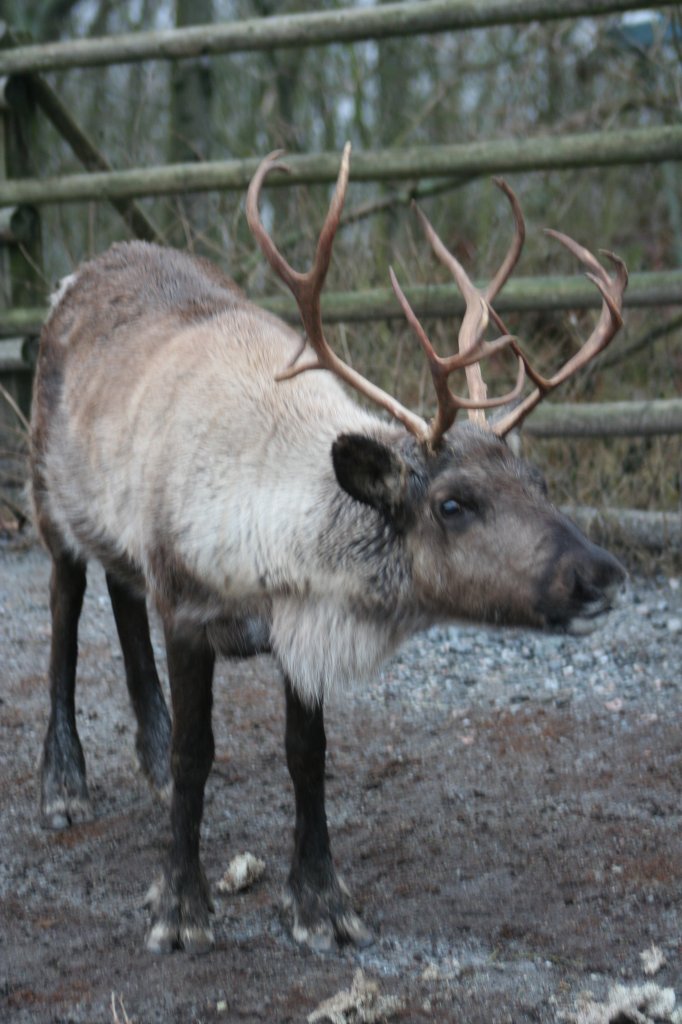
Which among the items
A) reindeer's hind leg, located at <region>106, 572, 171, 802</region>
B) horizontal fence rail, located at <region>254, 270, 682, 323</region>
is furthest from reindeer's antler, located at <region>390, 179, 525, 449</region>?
horizontal fence rail, located at <region>254, 270, 682, 323</region>

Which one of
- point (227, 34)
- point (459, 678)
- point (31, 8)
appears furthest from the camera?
point (31, 8)

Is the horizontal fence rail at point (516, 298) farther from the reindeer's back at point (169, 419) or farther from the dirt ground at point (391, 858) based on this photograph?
the reindeer's back at point (169, 419)

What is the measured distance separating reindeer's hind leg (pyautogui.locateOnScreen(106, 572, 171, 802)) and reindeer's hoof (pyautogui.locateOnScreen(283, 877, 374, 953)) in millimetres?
1028

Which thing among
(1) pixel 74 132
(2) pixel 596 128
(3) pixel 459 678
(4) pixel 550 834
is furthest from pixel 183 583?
(2) pixel 596 128

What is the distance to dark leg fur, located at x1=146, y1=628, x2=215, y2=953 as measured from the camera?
3.23 metres

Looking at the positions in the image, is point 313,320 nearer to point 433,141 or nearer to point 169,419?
point 169,419

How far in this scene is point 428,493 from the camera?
3039mm

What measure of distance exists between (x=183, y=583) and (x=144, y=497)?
0.28m

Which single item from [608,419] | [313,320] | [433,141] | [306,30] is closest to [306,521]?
[313,320]

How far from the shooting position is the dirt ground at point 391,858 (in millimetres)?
2926

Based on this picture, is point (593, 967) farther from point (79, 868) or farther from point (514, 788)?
point (79, 868)

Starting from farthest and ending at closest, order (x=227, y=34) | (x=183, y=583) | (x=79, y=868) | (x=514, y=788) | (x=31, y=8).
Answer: (x=31, y=8) < (x=227, y=34) < (x=514, y=788) < (x=79, y=868) < (x=183, y=583)

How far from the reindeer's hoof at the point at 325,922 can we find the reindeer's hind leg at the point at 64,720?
1.01 meters

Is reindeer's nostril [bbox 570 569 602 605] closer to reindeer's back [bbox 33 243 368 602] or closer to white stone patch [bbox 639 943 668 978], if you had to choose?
reindeer's back [bbox 33 243 368 602]
